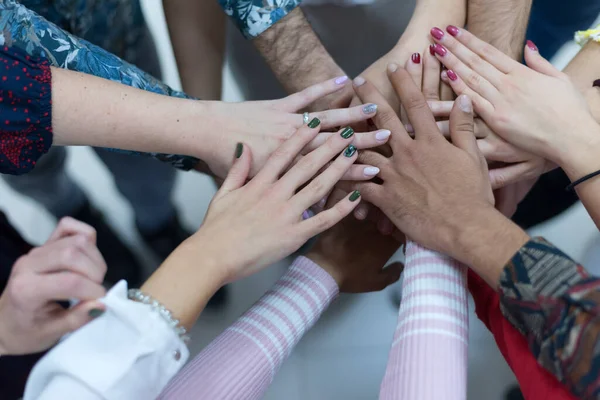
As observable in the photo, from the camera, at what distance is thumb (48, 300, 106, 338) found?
0.50 metres

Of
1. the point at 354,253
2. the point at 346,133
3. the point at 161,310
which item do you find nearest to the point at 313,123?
the point at 346,133

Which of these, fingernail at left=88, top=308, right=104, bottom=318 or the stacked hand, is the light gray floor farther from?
fingernail at left=88, top=308, right=104, bottom=318

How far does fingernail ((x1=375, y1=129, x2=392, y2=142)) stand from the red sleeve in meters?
0.25

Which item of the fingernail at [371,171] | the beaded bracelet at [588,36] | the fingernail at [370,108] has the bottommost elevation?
the fingernail at [371,171]

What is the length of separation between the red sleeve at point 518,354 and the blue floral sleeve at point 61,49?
0.53 metres

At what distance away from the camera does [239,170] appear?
750mm

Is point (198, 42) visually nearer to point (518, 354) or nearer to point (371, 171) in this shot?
point (371, 171)

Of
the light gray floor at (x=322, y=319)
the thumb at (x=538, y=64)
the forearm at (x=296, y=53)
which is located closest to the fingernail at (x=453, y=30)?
the thumb at (x=538, y=64)

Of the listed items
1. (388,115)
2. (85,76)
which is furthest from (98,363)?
(388,115)

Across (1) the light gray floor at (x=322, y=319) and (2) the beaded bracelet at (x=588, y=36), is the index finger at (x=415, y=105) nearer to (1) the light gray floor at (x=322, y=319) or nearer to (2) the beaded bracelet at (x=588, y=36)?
(2) the beaded bracelet at (x=588, y=36)

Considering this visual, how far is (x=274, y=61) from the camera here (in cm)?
97

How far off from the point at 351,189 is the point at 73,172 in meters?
0.80

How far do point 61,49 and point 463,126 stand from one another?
62cm

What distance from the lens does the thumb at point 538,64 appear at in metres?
0.81
